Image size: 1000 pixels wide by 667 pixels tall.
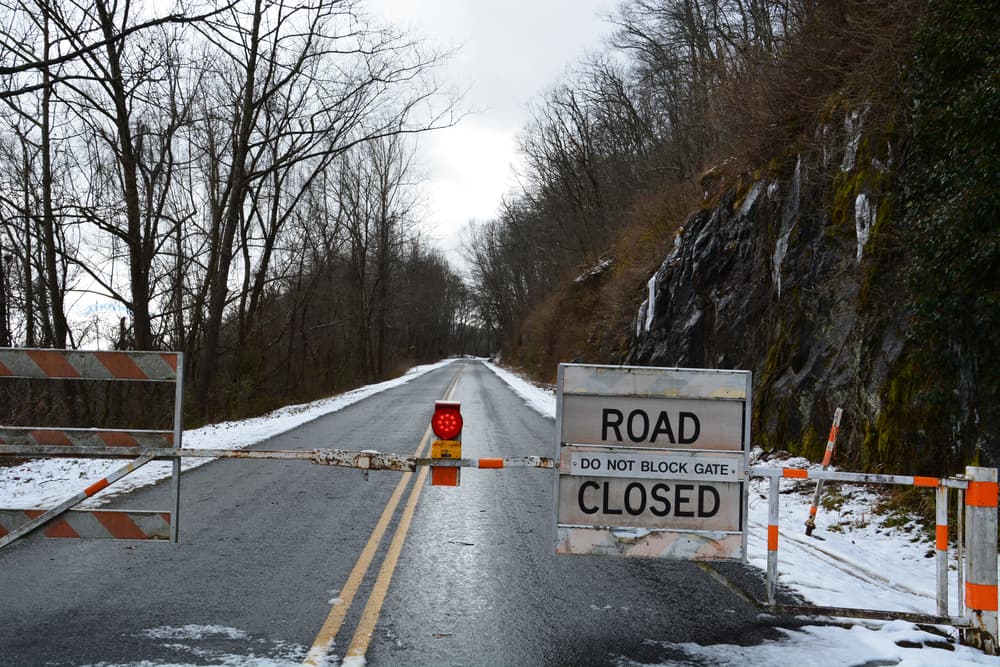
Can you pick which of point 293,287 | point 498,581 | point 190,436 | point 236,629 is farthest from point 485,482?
point 293,287

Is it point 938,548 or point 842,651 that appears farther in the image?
point 938,548

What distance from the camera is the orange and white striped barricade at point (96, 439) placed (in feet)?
17.7

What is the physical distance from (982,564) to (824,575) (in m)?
1.84

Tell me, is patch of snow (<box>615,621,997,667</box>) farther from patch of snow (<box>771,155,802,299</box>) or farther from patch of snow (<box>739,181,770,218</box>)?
patch of snow (<box>739,181,770,218</box>)

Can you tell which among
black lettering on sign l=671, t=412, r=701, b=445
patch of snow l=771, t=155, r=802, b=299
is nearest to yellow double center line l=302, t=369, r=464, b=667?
black lettering on sign l=671, t=412, r=701, b=445

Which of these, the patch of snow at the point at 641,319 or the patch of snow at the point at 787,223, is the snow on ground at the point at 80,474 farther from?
the patch of snow at the point at 641,319

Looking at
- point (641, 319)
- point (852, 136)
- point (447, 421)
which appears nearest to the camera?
point (447, 421)

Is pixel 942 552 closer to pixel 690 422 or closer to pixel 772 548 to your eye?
pixel 772 548

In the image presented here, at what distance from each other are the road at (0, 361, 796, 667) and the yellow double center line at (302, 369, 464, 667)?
0.02m

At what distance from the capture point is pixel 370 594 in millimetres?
5574

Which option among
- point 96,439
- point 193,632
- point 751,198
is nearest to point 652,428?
point 193,632

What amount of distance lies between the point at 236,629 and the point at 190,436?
1290 centimetres

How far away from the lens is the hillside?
7.81 m

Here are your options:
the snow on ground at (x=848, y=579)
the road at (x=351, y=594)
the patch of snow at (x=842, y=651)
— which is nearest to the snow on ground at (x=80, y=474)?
the road at (x=351, y=594)
